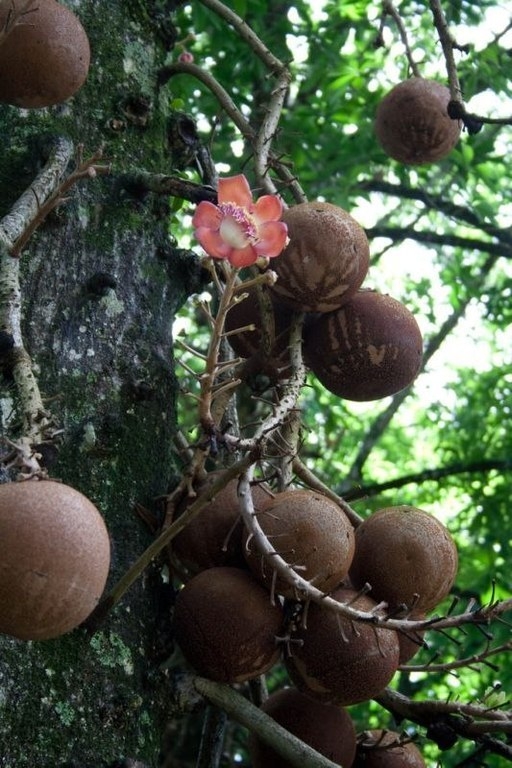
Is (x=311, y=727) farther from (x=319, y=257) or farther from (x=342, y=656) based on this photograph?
(x=319, y=257)

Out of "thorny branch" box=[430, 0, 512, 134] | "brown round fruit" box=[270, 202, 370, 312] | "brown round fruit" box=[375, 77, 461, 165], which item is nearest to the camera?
"brown round fruit" box=[270, 202, 370, 312]

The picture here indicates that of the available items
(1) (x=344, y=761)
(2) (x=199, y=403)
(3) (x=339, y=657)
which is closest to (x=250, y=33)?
(2) (x=199, y=403)

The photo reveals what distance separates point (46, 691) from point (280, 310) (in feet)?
2.82

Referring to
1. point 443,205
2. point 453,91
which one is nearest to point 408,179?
point 443,205

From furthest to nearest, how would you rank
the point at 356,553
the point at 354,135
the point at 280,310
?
the point at 354,135 → the point at 280,310 → the point at 356,553

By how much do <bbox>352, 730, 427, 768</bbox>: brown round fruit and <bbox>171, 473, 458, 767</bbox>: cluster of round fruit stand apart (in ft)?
0.68

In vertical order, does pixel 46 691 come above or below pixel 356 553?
below

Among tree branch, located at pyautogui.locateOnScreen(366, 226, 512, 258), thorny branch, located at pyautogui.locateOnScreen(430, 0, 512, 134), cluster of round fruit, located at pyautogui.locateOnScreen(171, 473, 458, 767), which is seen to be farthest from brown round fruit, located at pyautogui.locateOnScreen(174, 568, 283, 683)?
tree branch, located at pyautogui.locateOnScreen(366, 226, 512, 258)

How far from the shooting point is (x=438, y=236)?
4.16m

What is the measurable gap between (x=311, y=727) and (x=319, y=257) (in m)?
0.83

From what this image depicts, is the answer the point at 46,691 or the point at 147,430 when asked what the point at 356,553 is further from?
the point at 46,691

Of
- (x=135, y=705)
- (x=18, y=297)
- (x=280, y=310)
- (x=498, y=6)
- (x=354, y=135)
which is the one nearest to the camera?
(x=18, y=297)

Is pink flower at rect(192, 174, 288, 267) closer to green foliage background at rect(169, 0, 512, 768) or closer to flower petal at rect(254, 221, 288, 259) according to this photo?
flower petal at rect(254, 221, 288, 259)

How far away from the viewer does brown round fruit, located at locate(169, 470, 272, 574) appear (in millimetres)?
1685
